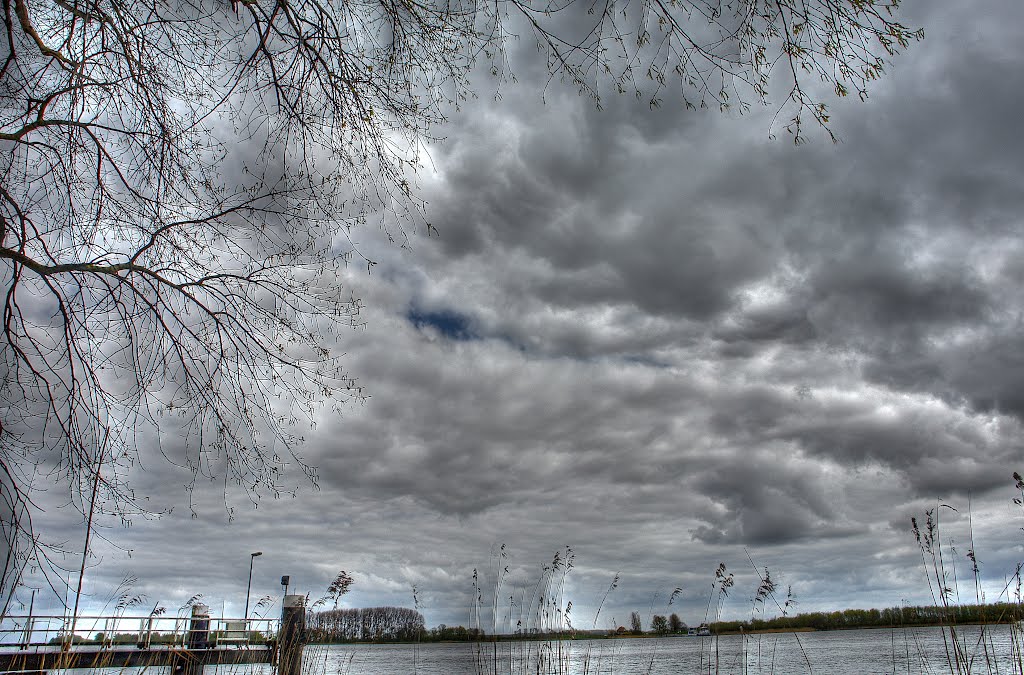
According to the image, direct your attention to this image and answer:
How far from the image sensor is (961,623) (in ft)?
23.5

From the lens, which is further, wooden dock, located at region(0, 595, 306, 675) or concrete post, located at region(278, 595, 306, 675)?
concrete post, located at region(278, 595, 306, 675)

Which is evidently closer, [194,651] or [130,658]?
[130,658]

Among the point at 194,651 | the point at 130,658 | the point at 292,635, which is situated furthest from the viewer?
the point at 194,651

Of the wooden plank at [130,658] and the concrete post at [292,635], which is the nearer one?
the wooden plank at [130,658]

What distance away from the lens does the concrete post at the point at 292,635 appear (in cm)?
1312

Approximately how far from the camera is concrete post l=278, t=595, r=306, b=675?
43.1 ft

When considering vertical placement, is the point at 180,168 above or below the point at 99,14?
below

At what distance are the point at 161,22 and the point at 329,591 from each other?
9826 millimetres

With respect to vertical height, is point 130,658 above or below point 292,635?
below

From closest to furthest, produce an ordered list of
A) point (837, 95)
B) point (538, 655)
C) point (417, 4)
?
point (837, 95) → point (417, 4) → point (538, 655)

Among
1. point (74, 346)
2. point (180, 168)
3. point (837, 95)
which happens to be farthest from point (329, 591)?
point (837, 95)

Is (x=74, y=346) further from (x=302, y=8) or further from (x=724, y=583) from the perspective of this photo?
(x=724, y=583)

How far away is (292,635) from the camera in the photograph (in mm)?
15117

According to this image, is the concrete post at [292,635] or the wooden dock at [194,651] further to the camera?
the concrete post at [292,635]
